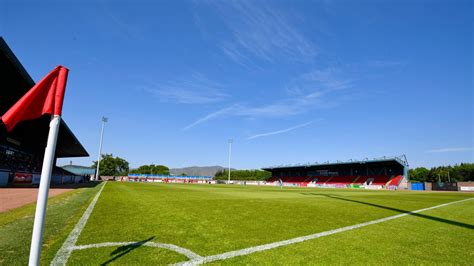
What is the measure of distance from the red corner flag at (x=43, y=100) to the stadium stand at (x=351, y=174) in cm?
6417

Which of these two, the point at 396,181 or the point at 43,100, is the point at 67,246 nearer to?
the point at 43,100

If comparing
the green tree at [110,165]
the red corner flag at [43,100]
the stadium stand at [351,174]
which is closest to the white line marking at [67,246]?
the red corner flag at [43,100]

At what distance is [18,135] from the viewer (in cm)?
3212

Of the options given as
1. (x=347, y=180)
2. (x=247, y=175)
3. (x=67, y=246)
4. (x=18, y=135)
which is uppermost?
(x=18, y=135)

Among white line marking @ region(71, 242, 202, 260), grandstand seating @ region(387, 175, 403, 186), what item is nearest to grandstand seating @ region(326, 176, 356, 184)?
grandstand seating @ region(387, 175, 403, 186)

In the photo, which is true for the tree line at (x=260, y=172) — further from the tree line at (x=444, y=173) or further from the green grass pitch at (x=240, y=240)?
the green grass pitch at (x=240, y=240)

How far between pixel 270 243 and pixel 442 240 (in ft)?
12.8

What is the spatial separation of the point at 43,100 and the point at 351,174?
79.4m

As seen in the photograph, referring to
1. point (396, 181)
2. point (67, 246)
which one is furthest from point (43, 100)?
point (396, 181)

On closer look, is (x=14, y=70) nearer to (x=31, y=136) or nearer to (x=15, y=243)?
(x=15, y=243)

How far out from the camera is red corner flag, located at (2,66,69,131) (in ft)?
9.34

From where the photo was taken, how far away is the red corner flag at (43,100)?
285 cm

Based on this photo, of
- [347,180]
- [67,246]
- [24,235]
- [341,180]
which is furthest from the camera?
[341,180]

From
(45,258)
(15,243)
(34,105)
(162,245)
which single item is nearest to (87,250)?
(45,258)
